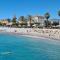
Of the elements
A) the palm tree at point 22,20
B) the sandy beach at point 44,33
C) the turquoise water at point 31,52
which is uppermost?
the palm tree at point 22,20

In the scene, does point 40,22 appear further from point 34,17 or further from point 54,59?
point 54,59

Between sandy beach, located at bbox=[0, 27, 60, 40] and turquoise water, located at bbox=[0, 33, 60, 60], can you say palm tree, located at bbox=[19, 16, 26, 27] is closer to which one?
sandy beach, located at bbox=[0, 27, 60, 40]

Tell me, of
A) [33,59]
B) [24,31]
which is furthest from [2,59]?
[24,31]

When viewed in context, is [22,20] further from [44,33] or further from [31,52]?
[31,52]

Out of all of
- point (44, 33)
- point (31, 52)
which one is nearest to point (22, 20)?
point (44, 33)

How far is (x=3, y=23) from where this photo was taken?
12644 cm

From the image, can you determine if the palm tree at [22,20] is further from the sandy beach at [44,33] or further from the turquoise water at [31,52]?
the turquoise water at [31,52]

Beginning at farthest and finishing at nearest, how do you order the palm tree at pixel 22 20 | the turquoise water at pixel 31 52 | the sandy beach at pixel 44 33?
the palm tree at pixel 22 20, the sandy beach at pixel 44 33, the turquoise water at pixel 31 52

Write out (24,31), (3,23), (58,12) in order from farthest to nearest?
A: (3,23)
(58,12)
(24,31)

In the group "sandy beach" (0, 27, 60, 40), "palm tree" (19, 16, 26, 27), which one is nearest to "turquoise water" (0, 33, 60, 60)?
"sandy beach" (0, 27, 60, 40)

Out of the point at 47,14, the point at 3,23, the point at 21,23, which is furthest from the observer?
the point at 3,23

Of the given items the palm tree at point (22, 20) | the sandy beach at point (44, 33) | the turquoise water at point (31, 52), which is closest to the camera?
the turquoise water at point (31, 52)

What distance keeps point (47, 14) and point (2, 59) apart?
76.9m

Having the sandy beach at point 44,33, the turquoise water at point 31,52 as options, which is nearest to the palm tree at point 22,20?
the sandy beach at point 44,33
